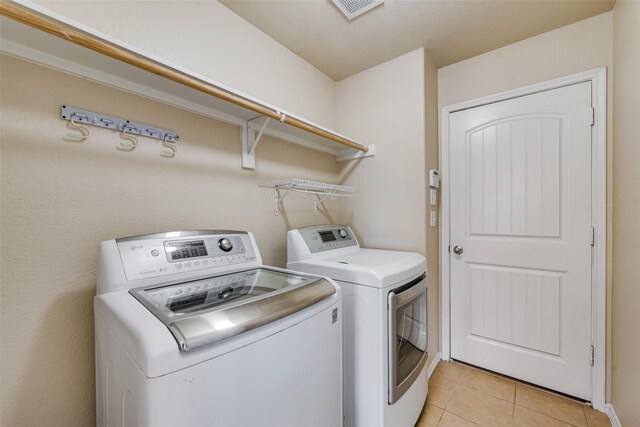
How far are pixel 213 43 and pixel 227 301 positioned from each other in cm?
141

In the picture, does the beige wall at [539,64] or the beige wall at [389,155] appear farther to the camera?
the beige wall at [389,155]

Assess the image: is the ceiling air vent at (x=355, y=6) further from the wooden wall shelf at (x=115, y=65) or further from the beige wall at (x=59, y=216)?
the beige wall at (x=59, y=216)

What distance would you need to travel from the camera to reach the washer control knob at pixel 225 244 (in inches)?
48.0

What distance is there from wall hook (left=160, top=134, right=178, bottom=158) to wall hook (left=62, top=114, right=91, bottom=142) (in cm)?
28

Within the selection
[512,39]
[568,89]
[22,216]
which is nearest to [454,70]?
[512,39]

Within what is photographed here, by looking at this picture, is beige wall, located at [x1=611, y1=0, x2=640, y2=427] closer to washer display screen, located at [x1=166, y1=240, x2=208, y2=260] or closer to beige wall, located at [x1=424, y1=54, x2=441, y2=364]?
beige wall, located at [x1=424, y1=54, x2=441, y2=364]

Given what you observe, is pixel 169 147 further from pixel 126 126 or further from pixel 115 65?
pixel 115 65

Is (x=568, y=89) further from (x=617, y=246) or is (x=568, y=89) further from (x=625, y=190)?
(x=617, y=246)

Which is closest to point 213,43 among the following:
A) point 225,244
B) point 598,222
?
point 225,244

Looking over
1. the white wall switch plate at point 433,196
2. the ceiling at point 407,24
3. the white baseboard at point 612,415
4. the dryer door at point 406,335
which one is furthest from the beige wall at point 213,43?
the white baseboard at point 612,415

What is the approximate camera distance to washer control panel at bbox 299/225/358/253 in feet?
5.32

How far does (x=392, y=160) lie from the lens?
2045 mm

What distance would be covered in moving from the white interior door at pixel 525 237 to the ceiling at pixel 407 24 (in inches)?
17.8

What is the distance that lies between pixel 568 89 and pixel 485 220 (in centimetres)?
101
